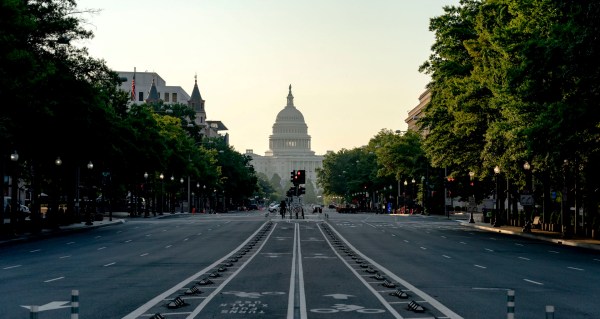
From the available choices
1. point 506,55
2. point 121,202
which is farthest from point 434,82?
point 121,202

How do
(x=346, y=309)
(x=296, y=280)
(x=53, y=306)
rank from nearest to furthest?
(x=346, y=309) → (x=53, y=306) → (x=296, y=280)

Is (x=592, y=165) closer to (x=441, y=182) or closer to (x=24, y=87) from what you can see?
(x=24, y=87)

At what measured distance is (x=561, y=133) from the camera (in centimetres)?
4250

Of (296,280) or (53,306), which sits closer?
(53,306)

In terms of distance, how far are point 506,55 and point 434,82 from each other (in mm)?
24698

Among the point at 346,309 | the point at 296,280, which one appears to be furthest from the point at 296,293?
the point at 296,280

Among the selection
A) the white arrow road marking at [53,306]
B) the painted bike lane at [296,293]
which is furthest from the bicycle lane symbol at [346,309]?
the white arrow road marking at [53,306]

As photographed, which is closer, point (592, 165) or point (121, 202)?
point (592, 165)

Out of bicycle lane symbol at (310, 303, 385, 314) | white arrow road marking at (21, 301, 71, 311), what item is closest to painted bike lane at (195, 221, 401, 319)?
bicycle lane symbol at (310, 303, 385, 314)

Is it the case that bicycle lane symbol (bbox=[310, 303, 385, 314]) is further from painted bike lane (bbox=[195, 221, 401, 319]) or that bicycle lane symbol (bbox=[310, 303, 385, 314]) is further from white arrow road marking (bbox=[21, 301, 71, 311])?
white arrow road marking (bbox=[21, 301, 71, 311])

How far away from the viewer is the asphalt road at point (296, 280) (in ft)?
61.5

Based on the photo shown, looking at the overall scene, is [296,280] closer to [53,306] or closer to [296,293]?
[296,293]

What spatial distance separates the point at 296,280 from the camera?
25.8 m

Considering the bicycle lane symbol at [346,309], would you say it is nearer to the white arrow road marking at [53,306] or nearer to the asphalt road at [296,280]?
the asphalt road at [296,280]
